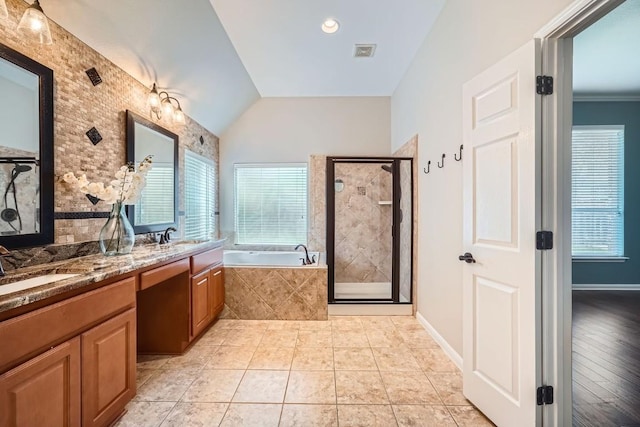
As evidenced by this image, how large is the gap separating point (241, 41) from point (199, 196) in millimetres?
1959

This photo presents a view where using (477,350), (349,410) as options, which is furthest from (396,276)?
(349,410)

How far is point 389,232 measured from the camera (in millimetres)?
3975

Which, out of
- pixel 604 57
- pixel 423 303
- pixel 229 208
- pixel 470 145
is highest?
pixel 604 57

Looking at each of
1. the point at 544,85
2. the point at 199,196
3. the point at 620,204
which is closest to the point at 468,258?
the point at 544,85

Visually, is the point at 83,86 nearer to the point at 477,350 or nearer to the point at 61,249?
the point at 61,249

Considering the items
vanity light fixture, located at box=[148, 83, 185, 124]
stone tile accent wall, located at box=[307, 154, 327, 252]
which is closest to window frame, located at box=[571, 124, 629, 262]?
stone tile accent wall, located at box=[307, 154, 327, 252]

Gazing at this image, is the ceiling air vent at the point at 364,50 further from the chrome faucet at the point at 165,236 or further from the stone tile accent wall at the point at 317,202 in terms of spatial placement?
the chrome faucet at the point at 165,236

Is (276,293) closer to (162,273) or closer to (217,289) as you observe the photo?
(217,289)

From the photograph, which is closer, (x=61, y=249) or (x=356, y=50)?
(x=61, y=249)

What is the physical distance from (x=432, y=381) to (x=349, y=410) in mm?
693

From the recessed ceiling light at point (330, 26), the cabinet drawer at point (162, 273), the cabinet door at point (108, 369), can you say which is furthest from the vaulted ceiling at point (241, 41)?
the cabinet door at point (108, 369)

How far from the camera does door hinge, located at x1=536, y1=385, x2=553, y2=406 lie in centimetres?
132

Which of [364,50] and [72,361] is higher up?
[364,50]

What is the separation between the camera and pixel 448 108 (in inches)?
90.7
